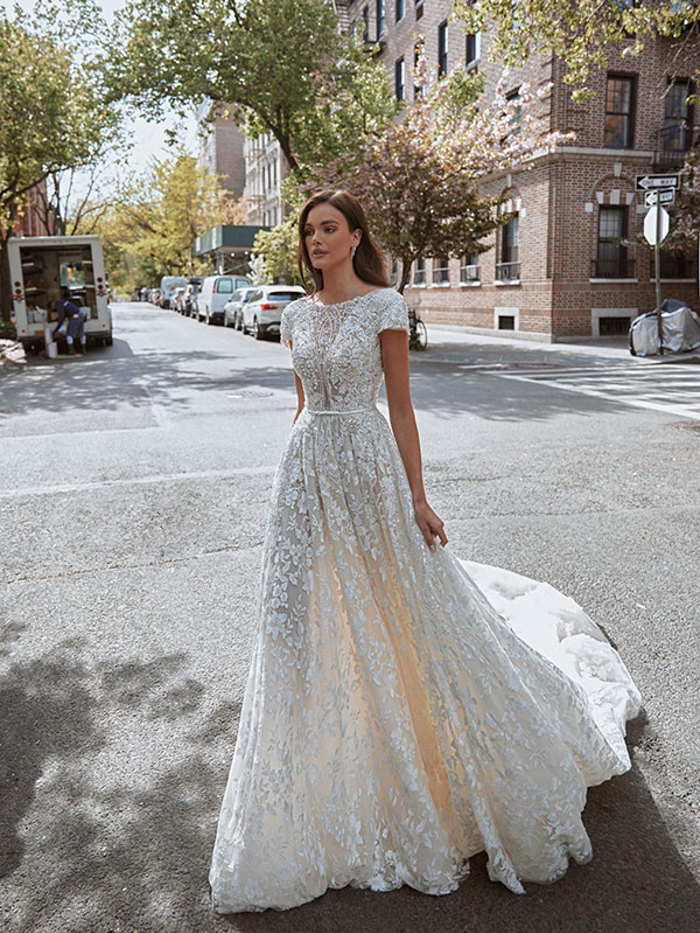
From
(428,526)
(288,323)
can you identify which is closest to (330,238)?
(288,323)

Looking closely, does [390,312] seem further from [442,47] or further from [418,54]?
[442,47]

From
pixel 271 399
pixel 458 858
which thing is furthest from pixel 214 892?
pixel 271 399

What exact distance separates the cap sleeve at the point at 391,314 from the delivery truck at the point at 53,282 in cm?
2008

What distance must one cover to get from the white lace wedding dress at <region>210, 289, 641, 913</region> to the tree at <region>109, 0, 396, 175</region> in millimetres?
19774

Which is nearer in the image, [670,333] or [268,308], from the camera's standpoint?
[670,333]

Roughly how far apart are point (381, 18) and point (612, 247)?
66.1ft

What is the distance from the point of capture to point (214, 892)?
2314 millimetres

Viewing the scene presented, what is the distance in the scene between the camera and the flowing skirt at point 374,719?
233 cm

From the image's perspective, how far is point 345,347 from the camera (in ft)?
8.12

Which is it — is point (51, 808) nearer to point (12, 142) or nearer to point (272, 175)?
point (12, 142)

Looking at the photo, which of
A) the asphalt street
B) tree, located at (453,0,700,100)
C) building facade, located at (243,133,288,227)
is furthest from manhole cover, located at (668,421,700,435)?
building facade, located at (243,133,288,227)

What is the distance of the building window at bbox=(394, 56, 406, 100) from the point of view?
3553 cm

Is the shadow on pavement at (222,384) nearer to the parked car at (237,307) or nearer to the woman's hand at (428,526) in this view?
the woman's hand at (428,526)

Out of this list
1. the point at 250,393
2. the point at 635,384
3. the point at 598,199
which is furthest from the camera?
the point at 598,199
